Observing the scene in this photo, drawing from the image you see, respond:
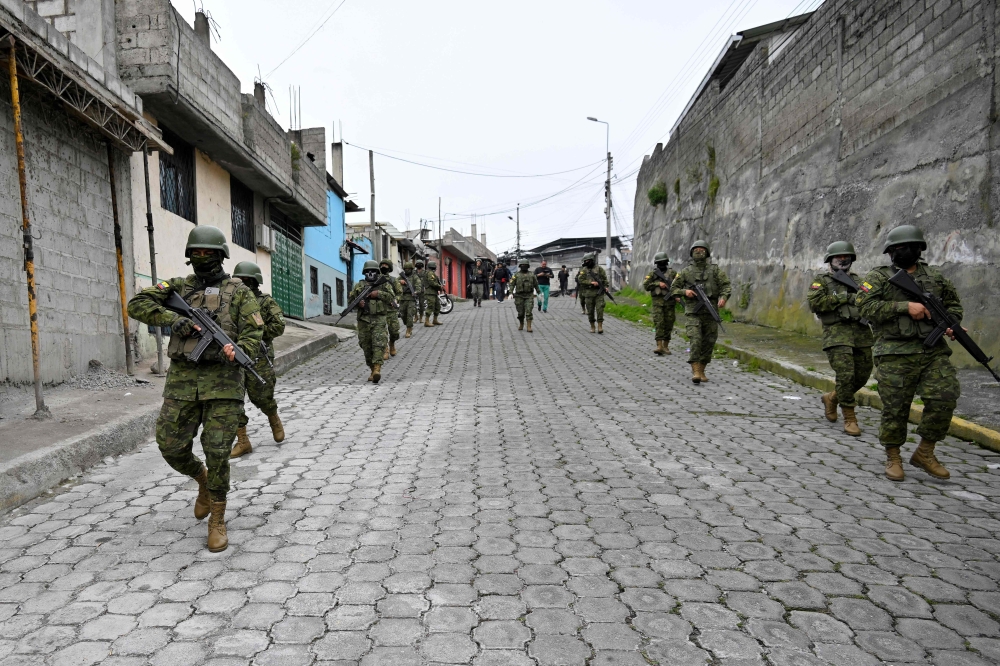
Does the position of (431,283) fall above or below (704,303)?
above

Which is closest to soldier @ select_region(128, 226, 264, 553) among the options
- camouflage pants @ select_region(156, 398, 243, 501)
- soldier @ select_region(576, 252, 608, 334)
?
camouflage pants @ select_region(156, 398, 243, 501)

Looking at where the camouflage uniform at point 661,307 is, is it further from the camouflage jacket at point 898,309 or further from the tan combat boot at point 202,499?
the tan combat boot at point 202,499

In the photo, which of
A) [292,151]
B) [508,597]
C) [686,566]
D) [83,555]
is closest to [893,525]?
[686,566]

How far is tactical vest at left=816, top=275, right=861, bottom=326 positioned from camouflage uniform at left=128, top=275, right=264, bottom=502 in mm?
4782

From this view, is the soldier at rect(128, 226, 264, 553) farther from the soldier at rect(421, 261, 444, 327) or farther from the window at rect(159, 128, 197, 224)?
the soldier at rect(421, 261, 444, 327)

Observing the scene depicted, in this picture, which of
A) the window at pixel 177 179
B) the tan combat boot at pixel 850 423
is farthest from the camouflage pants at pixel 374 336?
the tan combat boot at pixel 850 423

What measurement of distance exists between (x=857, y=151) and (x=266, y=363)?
30.2 ft

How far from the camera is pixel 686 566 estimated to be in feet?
9.86

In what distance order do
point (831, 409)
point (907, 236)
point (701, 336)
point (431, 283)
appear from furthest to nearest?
point (431, 283) → point (701, 336) → point (831, 409) → point (907, 236)

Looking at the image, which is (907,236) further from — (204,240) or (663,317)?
(663,317)

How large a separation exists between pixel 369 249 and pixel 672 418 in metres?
25.1

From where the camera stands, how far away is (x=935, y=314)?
4246mm

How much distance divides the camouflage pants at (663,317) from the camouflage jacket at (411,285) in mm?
5063

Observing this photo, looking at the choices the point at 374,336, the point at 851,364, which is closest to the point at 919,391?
the point at 851,364
